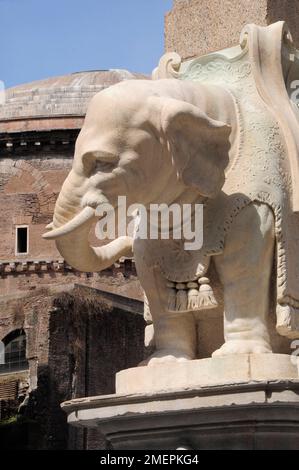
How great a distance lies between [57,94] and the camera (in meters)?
37.1

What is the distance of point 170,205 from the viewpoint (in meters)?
4.63

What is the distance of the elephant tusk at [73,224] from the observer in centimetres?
436

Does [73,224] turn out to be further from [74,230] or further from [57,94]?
[57,94]

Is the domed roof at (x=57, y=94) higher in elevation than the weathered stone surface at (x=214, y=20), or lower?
higher

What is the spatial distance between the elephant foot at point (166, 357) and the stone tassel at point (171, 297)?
169 mm

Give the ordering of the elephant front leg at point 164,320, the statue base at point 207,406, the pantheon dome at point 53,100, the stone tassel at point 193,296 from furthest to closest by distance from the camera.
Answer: the pantheon dome at point 53,100
the elephant front leg at point 164,320
the stone tassel at point 193,296
the statue base at point 207,406

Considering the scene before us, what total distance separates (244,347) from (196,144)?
0.77 metres

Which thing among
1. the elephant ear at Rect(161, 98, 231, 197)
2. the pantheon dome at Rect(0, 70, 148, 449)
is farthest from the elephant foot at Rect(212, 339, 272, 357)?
the pantheon dome at Rect(0, 70, 148, 449)

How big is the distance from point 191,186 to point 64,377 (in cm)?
1777

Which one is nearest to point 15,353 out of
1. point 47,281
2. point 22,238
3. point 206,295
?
point 47,281

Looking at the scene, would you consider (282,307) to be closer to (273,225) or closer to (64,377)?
(273,225)

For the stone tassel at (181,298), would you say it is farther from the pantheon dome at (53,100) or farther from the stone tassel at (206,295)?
the pantheon dome at (53,100)

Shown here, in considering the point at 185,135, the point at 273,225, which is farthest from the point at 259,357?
the point at 185,135

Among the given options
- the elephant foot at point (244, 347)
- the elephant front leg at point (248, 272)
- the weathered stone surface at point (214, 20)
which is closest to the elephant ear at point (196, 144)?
the elephant front leg at point (248, 272)
